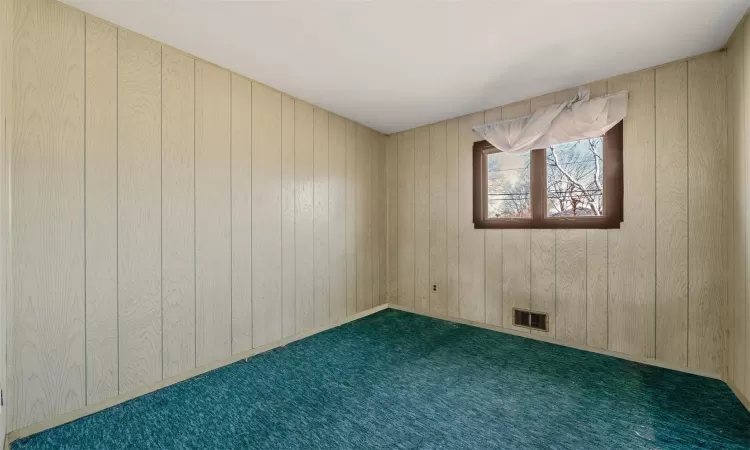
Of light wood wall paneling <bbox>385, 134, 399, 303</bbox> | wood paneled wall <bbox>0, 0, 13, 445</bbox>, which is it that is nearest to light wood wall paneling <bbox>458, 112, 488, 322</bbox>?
light wood wall paneling <bbox>385, 134, 399, 303</bbox>

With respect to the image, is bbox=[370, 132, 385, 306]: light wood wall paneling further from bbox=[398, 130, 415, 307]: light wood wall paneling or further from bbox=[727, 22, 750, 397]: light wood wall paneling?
bbox=[727, 22, 750, 397]: light wood wall paneling

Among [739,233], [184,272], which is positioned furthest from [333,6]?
[739,233]

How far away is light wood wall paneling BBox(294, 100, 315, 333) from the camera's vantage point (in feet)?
9.48

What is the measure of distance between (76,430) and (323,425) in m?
A: 1.27

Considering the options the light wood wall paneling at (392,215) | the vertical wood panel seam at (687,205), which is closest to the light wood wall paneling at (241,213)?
the light wood wall paneling at (392,215)

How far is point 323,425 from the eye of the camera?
1.60 meters

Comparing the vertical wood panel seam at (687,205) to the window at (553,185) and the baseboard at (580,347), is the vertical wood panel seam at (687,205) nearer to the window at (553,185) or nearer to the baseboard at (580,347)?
the baseboard at (580,347)

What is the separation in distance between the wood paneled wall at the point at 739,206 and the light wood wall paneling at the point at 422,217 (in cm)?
233

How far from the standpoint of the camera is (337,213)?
3.32 metres

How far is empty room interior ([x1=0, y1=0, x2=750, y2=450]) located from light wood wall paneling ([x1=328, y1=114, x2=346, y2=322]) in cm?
5

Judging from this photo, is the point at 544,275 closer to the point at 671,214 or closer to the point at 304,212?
the point at 671,214

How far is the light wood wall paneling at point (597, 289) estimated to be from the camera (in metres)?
2.46

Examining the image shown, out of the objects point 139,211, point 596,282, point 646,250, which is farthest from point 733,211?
point 139,211

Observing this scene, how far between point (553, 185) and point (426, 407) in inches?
86.6
